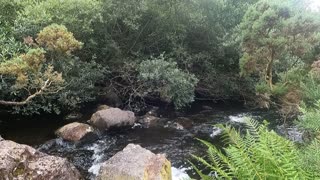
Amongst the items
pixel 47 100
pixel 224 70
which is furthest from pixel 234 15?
pixel 47 100

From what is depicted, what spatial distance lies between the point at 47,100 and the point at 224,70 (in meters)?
9.41

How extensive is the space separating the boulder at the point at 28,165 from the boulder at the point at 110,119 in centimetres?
509

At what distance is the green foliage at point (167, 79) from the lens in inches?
579

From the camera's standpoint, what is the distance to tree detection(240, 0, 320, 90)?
11.3 meters

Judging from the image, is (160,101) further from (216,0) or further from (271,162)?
(271,162)

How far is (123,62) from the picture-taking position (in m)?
16.2

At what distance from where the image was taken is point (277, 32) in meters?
11.4

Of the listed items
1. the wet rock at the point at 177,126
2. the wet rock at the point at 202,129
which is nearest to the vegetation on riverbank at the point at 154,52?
the wet rock at the point at 177,126

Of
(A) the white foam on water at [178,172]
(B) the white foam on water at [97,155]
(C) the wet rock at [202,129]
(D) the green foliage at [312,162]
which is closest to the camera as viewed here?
(D) the green foliage at [312,162]

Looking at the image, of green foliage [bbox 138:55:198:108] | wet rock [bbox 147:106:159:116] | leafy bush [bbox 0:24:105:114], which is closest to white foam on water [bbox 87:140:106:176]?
leafy bush [bbox 0:24:105:114]

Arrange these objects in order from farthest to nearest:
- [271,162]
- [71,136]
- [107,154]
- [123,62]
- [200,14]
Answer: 1. [200,14]
2. [123,62]
3. [71,136]
4. [107,154]
5. [271,162]

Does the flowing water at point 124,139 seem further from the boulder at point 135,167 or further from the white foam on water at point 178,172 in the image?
the boulder at point 135,167

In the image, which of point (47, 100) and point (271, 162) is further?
point (47, 100)

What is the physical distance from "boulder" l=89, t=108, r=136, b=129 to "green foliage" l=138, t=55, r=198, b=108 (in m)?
2.12
